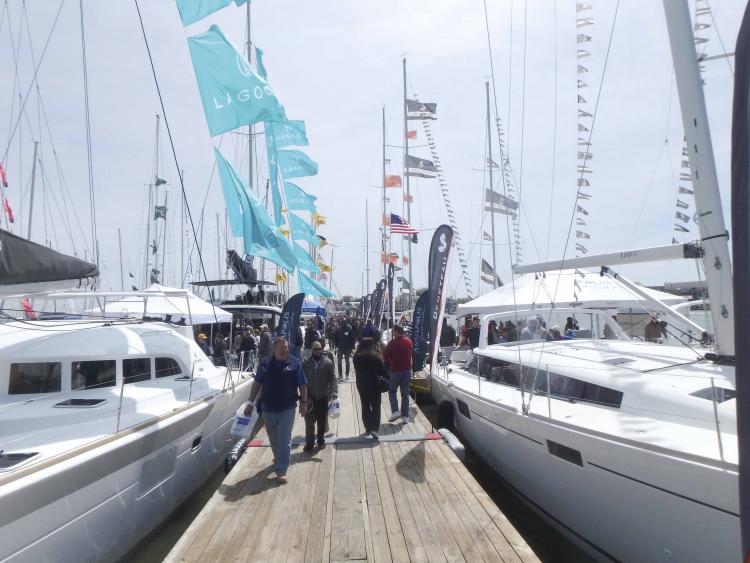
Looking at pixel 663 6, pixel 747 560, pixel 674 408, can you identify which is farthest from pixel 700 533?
pixel 663 6

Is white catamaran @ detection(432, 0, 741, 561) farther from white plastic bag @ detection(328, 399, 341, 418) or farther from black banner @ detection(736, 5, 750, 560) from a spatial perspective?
black banner @ detection(736, 5, 750, 560)

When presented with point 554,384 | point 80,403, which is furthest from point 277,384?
point 554,384

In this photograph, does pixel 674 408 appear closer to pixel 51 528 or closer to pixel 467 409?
pixel 467 409

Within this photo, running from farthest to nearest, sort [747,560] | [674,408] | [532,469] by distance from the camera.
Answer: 1. [532,469]
2. [674,408]
3. [747,560]

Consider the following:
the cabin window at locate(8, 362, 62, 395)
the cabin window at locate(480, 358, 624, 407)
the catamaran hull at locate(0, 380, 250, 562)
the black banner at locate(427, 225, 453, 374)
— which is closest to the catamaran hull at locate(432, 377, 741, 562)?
the cabin window at locate(480, 358, 624, 407)

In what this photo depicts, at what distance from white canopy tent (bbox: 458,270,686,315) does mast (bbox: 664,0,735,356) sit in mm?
8195

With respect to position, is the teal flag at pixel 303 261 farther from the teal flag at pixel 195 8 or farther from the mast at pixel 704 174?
the mast at pixel 704 174

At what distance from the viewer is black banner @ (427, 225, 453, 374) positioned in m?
10.7

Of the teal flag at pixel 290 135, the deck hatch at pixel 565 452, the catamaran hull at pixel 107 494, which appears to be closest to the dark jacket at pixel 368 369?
the catamaran hull at pixel 107 494

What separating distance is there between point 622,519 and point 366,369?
3746 millimetres

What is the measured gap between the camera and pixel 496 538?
14.9 ft

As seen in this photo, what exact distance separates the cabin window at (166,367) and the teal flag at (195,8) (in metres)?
5.59

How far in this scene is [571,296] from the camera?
1633cm

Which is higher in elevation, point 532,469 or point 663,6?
point 663,6
